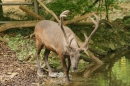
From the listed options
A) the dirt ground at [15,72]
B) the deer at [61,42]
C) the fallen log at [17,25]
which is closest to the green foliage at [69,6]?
the fallen log at [17,25]

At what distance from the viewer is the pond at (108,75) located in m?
8.59

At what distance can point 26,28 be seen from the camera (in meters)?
12.8

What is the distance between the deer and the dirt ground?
1.11 feet

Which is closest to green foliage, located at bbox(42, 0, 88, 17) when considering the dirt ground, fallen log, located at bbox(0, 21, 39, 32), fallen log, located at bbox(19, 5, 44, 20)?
fallen log, located at bbox(19, 5, 44, 20)

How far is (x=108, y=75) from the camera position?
9.42 m

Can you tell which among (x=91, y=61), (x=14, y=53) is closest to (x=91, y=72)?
(x=91, y=61)

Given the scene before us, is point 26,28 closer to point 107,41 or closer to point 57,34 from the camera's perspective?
point 107,41

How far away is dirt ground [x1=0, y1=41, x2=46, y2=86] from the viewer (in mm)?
8531

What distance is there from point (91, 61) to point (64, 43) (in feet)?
9.12

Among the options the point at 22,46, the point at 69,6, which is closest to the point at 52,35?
the point at 22,46

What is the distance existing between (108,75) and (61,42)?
1.80 m

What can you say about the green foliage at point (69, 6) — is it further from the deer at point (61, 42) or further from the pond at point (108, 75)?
the deer at point (61, 42)

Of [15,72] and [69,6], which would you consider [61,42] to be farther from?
[69,6]

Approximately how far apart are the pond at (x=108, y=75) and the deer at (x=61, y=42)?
53 cm
